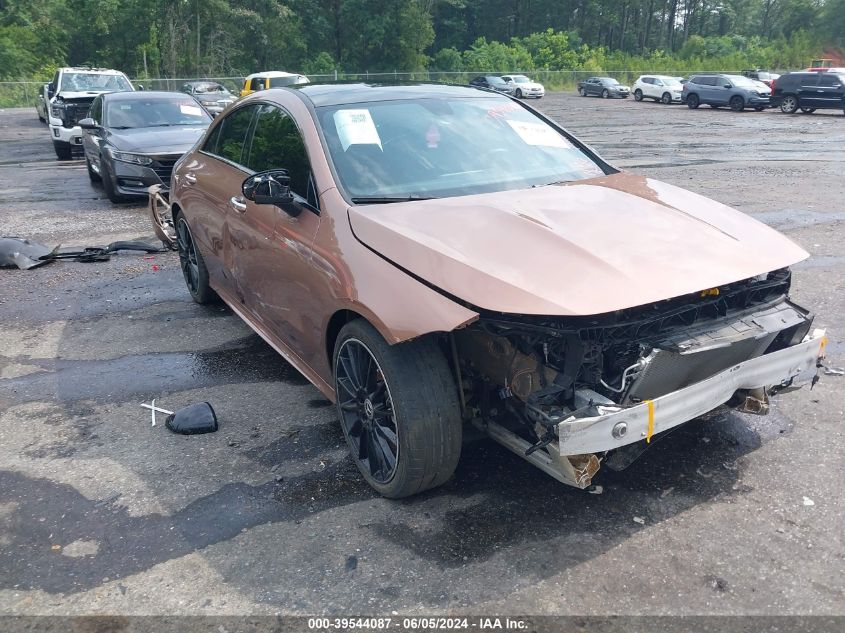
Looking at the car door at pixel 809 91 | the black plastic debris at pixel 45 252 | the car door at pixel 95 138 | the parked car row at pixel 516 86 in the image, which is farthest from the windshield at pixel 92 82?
the parked car row at pixel 516 86

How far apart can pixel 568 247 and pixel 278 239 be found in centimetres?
171

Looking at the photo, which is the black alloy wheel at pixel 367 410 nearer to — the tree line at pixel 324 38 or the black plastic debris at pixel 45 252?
the black plastic debris at pixel 45 252

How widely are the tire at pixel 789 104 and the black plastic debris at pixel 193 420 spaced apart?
32454 millimetres

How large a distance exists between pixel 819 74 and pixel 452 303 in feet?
106

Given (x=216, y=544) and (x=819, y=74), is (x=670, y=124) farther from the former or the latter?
(x=216, y=544)

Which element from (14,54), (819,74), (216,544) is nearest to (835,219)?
(216,544)

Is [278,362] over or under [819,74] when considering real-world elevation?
under

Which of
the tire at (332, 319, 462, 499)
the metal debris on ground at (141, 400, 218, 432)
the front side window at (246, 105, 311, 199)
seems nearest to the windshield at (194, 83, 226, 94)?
the front side window at (246, 105, 311, 199)

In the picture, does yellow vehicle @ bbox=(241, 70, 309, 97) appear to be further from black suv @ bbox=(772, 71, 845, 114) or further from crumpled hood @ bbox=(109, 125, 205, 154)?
black suv @ bbox=(772, 71, 845, 114)

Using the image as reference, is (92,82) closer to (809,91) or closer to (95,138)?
(95,138)

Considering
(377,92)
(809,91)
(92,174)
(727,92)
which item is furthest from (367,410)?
(727,92)

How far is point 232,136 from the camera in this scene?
5.23m

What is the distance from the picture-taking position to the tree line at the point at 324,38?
55.2 meters

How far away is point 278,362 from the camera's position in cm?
521
